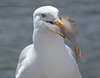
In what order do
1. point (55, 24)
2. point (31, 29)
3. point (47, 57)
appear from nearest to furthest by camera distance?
1. point (55, 24)
2. point (47, 57)
3. point (31, 29)

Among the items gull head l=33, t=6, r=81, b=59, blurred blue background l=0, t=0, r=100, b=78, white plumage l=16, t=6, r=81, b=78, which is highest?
gull head l=33, t=6, r=81, b=59

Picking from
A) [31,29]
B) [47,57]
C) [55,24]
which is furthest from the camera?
A: [31,29]

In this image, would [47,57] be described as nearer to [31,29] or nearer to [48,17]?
[48,17]

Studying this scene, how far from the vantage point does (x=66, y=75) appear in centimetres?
324

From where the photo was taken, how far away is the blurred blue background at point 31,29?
5395mm

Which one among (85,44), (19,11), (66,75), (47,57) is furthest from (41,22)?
(19,11)

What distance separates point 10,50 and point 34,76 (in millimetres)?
2535

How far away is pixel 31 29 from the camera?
6.00 metres

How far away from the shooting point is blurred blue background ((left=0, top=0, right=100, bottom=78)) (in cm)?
539

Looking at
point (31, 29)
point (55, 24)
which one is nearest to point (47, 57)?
point (55, 24)

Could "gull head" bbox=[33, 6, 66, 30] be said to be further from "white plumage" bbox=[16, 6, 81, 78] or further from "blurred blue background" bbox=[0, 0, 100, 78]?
"blurred blue background" bbox=[0, 0, 100, 78]

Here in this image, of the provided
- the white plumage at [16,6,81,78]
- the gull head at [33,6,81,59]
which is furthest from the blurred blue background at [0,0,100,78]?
the gull head at [33,6,81,59]

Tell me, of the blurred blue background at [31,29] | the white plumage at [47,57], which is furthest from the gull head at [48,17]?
the blurred blue background at [31,29]

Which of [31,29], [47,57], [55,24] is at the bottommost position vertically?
[31,29]
